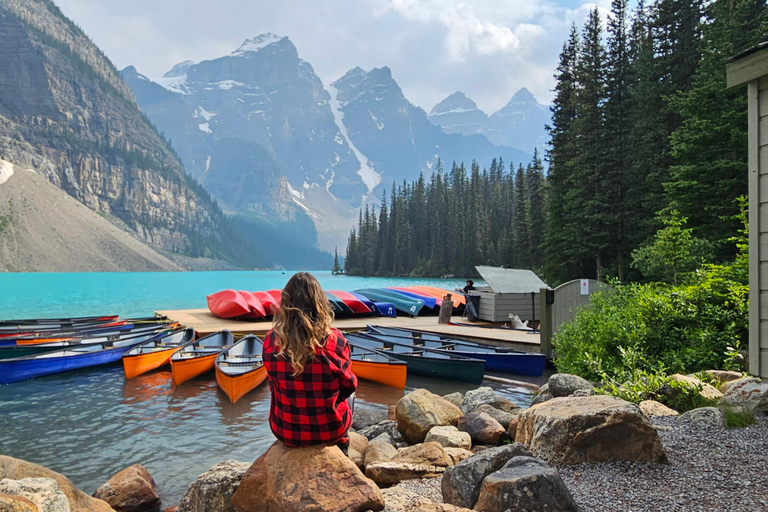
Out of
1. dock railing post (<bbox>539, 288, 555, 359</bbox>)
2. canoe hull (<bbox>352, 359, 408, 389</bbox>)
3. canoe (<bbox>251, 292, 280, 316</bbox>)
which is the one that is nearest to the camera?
canoe hull (<bbox>352, 359, 408, 389</bbox>)

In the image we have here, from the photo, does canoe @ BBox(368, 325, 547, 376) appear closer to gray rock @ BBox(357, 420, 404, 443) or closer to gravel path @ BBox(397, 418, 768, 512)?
gray rock @ BBox(357, 420, 404, 443)

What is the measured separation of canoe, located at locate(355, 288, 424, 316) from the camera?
24031 millimetres

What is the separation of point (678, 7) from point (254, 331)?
27.1 m

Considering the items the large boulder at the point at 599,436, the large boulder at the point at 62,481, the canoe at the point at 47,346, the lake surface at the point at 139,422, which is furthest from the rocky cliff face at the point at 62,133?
the large boulder at the point at 599,436

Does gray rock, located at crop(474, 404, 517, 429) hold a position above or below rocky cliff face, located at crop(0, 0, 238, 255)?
below

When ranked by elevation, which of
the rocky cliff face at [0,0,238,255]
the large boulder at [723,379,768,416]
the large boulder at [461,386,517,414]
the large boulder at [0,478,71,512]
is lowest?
the large boulder at [461,386,517,414]

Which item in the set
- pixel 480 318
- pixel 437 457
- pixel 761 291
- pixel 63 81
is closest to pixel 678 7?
pixel 480 318

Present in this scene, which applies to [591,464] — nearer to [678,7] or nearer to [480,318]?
[480,318]

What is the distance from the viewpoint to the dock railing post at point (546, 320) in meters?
13.2

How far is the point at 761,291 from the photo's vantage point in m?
5.87

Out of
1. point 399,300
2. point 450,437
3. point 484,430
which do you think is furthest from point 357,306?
point 450,437

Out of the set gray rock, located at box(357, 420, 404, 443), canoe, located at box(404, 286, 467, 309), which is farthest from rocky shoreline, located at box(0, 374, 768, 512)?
canoe, located at box(404, 286, 467, 309)

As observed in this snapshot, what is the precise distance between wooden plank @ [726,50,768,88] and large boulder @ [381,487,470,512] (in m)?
5.58

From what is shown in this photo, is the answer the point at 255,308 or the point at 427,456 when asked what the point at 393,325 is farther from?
the point at 427,456
